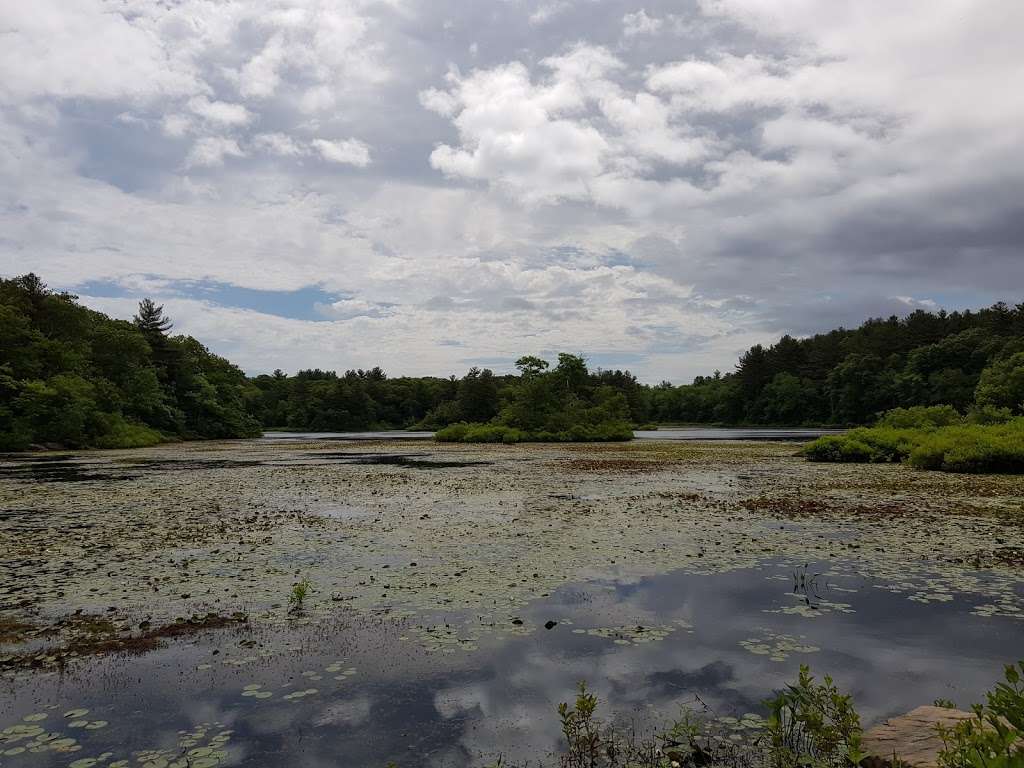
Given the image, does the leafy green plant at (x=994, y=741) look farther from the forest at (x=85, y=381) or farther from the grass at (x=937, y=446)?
the forest at (x=85, y=381)

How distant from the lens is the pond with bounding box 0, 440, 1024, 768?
17.4 feet

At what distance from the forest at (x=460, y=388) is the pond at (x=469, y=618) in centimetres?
3052

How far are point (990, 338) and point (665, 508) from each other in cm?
10405

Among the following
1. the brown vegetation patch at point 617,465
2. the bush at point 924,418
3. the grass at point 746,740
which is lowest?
the brown vegetation patch at point 617,465

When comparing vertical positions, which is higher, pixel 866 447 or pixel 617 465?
pixel 866 447

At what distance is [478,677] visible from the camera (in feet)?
20.7

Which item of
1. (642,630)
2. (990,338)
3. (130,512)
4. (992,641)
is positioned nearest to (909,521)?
(992,641)

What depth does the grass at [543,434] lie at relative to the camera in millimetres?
68062

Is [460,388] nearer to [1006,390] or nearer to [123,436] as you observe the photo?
[123,436]

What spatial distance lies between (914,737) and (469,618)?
4990 millimetres

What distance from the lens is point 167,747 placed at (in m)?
4.91

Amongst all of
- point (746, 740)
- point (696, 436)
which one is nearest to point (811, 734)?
point (746, 740)

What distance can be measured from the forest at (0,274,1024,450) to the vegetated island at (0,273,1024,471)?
0.63 ft

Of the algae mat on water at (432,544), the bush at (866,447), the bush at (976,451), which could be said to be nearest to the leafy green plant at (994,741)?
the algae mat on water at (432,544)
